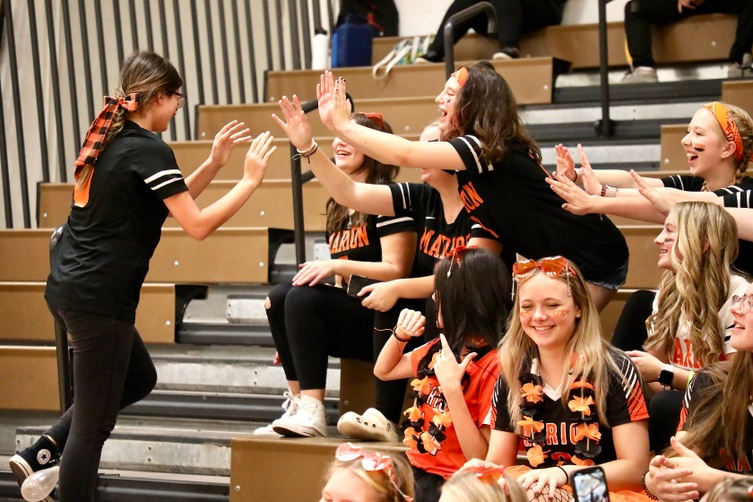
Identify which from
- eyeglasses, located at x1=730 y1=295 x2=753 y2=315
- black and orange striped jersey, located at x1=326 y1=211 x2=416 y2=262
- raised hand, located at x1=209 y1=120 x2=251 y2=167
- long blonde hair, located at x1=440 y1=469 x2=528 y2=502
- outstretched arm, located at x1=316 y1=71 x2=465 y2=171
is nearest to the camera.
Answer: long blonde hair, located at x1=440 y1=469 x2=528 y2=502

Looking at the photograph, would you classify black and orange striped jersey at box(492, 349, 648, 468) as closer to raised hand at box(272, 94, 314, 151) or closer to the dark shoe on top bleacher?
raised hand at box(272, 94, 314, 151)

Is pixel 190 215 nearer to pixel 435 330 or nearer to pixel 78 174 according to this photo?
pixel 78 174

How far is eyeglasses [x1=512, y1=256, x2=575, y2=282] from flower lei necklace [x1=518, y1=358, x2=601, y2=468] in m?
0.24

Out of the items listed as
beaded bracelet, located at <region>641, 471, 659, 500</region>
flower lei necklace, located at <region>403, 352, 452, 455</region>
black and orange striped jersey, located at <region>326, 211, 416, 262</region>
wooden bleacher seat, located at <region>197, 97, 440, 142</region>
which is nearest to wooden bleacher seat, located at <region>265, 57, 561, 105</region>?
wooden bleacher seat, located at <region>197, 97, 440, 142</region>

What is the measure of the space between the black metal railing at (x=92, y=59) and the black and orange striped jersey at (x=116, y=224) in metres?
2.03

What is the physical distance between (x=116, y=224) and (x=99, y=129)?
26 centimetres

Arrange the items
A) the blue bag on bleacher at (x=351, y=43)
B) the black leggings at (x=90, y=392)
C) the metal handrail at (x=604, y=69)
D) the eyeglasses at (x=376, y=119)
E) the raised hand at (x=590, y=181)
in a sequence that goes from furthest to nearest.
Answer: the blue bag on bleacher at (x=351, y=43) < the metal handrail at (x=604, y=69) < the eyeglasses at (x=376, y=119) < the raised hand at (x=590, y=181) < the black leggings at (x=90, y=392)

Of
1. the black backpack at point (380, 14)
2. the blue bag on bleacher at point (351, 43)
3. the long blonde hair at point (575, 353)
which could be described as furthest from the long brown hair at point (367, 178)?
the black backpack at point (380, 14)

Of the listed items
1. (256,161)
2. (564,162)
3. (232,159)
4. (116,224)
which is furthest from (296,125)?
(232,159)

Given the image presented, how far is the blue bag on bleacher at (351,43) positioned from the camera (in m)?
5.55

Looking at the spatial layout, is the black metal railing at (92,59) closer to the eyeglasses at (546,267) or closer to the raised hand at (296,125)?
the raised hand at (296,125)

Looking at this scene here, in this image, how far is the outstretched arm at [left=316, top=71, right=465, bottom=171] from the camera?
2.72 meters

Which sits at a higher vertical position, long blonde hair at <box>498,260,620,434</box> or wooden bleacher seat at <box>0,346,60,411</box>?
long blonde hair at <box>498,260,620,434</box>

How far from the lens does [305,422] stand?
10.0 ft
